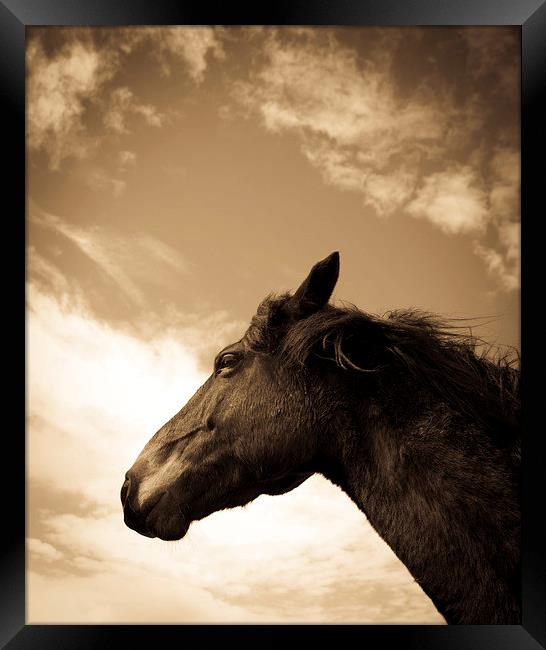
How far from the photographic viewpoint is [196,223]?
3.21m

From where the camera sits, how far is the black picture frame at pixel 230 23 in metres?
2.74

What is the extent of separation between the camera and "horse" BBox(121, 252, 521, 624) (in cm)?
215

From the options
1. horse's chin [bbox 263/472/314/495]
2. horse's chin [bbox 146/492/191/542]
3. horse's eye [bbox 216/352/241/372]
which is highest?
horse's eye [bbox 216/352/241/372]

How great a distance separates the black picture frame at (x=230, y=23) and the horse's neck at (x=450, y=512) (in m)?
0.54

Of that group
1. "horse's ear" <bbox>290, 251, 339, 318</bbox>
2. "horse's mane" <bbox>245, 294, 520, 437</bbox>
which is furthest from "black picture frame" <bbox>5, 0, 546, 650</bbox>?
"horse's ear" <bbox>290, 251, 339, 318</bbox>

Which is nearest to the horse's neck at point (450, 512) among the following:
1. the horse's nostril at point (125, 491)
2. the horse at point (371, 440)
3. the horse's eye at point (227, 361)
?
the horse at point (371, 440)

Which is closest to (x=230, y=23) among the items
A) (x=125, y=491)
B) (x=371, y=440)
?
(x=371, y=440)

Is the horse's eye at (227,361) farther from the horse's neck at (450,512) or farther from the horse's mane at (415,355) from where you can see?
the horse's neck at (450,512)

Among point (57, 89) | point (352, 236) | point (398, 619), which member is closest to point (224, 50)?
point (57, 89)

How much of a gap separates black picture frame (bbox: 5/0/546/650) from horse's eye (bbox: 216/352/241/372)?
0.99 metres

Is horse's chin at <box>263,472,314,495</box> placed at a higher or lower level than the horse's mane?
lower

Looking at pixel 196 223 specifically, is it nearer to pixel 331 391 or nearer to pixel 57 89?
pixel 57 89

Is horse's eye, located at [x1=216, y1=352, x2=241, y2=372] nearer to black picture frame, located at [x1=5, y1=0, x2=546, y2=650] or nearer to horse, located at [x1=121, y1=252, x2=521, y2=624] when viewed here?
horse, located at [x1=121, y1=252, x2=521, y2=624]

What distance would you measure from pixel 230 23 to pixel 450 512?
2.25 m
